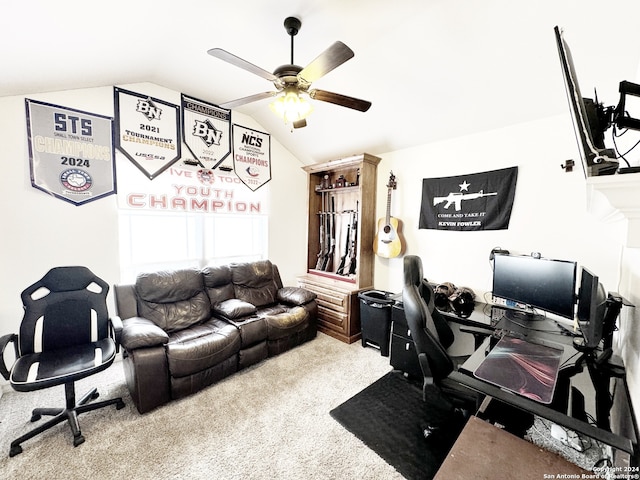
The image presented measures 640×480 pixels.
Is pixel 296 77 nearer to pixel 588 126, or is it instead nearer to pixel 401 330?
pixel 588 126

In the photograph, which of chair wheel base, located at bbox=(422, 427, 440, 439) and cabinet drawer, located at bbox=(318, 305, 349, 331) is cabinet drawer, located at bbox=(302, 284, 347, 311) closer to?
cabinet drawer, located at bbox=(318, 305, 349, 331)

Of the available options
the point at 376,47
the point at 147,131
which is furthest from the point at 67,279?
A: the point at 376,47

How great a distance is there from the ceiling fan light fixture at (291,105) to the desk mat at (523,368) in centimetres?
187

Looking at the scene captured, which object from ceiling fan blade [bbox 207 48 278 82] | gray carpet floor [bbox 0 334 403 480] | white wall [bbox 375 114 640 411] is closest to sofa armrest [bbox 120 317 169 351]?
gray carpet floor [bbox 0 334 403 480]

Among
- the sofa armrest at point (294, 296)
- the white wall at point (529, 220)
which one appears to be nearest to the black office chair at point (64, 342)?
the sofa armrest at point (294, 296)

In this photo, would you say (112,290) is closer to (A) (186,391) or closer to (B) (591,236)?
(A) (186,391)

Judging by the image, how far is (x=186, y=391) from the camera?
86.4 inches

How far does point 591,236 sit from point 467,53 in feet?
5.67

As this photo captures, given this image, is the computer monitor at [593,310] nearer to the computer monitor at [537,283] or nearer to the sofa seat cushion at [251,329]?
the computer monitor at [537,283]

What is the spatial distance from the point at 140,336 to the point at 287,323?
4.42ft

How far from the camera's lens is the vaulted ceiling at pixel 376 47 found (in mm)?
1563

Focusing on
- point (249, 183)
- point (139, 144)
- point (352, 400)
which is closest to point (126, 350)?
point (352, 400)

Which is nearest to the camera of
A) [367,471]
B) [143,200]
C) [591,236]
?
[367,471]

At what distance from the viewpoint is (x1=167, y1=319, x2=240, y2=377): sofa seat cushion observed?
212 cm
